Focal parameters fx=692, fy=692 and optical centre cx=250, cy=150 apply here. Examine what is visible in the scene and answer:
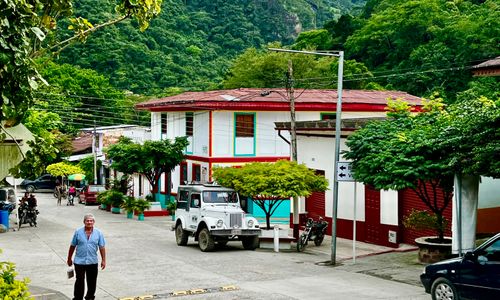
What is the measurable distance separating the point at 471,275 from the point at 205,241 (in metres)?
11.9

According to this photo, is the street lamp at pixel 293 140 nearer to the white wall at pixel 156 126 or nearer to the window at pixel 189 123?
the window at pixel 189 123

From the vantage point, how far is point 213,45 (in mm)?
94688

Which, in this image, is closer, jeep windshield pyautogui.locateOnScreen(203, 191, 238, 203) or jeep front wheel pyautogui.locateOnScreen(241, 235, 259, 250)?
jeep front wheel pyautogui.locateOnScreen(241, 235, 259, 250)

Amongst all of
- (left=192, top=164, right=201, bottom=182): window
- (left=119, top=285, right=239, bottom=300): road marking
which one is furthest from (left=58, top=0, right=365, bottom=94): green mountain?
(left=119, top=285, right=239, bottom=300): road marking

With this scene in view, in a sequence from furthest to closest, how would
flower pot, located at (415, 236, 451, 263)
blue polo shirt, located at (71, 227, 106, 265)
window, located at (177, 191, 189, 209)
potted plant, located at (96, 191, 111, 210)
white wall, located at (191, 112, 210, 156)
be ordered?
1. potted plant, located at (96, 191, 111, 210)
2. white wall, located at (191, 112, 210, 156)
3. window, located at (177, 191, 189, 209)
4. flower pot, located at (415, 236, 451, 263)
5. blue polo shirt, located at (71, 227, 106, 265)

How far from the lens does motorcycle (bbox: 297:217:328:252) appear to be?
77.1 feet

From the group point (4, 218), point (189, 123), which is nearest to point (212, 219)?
point (4, 218)

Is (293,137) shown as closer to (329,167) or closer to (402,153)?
(329,167)

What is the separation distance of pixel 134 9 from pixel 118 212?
34.9m

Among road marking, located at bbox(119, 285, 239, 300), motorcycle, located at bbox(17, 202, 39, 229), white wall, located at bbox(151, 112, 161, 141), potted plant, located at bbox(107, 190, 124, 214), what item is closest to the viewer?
road marking, located at bbox(119, 285, 239, 300)

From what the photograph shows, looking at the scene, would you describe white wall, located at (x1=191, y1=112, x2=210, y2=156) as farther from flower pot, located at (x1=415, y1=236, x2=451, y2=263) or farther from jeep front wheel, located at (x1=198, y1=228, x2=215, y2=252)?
flower pot, located at (x1=415, y1=236, x2=451, y2=263)

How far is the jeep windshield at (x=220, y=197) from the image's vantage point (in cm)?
2378

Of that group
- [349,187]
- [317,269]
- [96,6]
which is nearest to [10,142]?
[317,269]

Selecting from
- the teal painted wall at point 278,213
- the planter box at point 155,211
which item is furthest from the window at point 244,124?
the planter box at point 155,211
